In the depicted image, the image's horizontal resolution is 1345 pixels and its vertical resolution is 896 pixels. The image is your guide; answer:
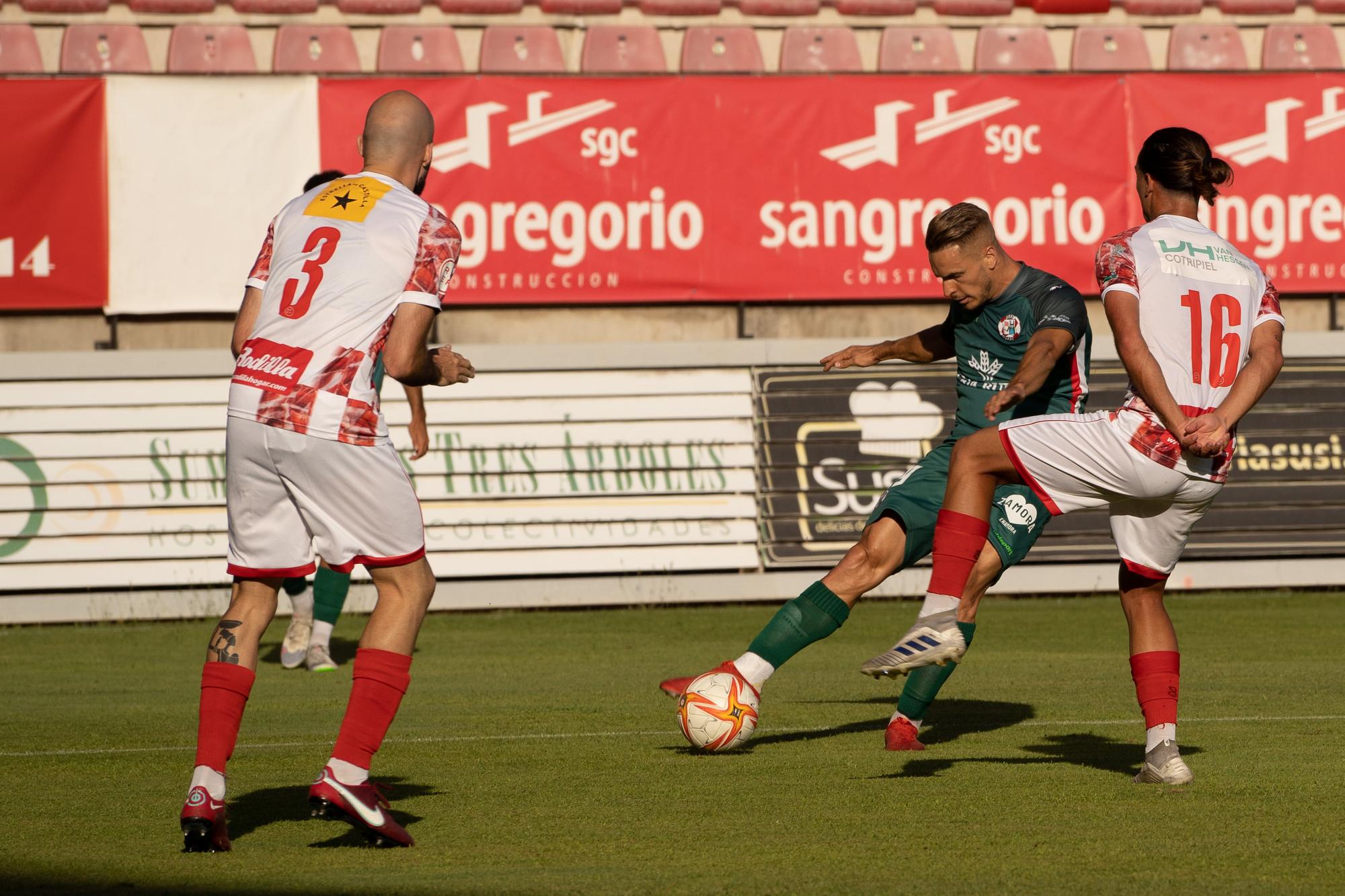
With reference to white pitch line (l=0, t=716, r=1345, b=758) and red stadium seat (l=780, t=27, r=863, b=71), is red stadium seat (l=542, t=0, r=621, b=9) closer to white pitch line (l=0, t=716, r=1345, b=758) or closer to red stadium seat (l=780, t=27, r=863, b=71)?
red stadium seat (l=780, t=27, r=863, b=71)

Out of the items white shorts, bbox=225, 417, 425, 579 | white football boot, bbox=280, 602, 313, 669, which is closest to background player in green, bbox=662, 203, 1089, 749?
white shorts, bbox=225, 417, 425, 579

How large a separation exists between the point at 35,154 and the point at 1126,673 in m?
8.94

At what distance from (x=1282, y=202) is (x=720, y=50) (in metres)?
4.80

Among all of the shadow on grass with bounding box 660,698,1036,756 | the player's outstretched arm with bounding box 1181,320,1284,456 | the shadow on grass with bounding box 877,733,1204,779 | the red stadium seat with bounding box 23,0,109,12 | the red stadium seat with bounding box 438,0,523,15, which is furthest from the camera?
the red stadium seat with bounding box 438,0,523,15

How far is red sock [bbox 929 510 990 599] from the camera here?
5.36 m

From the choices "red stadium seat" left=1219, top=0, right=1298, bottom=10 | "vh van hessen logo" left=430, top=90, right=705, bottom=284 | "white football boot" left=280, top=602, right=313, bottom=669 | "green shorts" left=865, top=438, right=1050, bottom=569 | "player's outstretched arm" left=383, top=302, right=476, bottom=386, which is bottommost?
"white football boot" left=280, top=602, right=313, bottom=669

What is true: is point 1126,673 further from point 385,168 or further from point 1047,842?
point 385,168

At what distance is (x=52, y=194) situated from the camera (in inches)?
525

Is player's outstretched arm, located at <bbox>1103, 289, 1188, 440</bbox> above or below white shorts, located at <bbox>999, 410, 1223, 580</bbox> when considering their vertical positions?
above

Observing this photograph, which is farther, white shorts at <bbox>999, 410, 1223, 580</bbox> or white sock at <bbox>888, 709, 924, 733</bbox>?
white sock at <bbox>888, 709, 924, 733</bbox>

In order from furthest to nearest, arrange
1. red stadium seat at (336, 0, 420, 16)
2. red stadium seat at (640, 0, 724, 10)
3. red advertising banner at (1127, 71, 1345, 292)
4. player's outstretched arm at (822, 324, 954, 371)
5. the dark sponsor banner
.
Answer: red stadium seat at (640, 0, 724, 10) < red stadium seat at (336, 0, 420, 16) < red advertising banner at (1127, 71, 1345, 292) < the dark sponsor banner < player's outstretched arm at (822, 324, 954, 371)

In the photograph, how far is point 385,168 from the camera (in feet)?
16.0

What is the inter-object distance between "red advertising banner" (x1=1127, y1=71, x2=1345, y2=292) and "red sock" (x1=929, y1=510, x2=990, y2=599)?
962cm

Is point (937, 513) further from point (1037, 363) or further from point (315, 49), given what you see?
point (315, 49)
